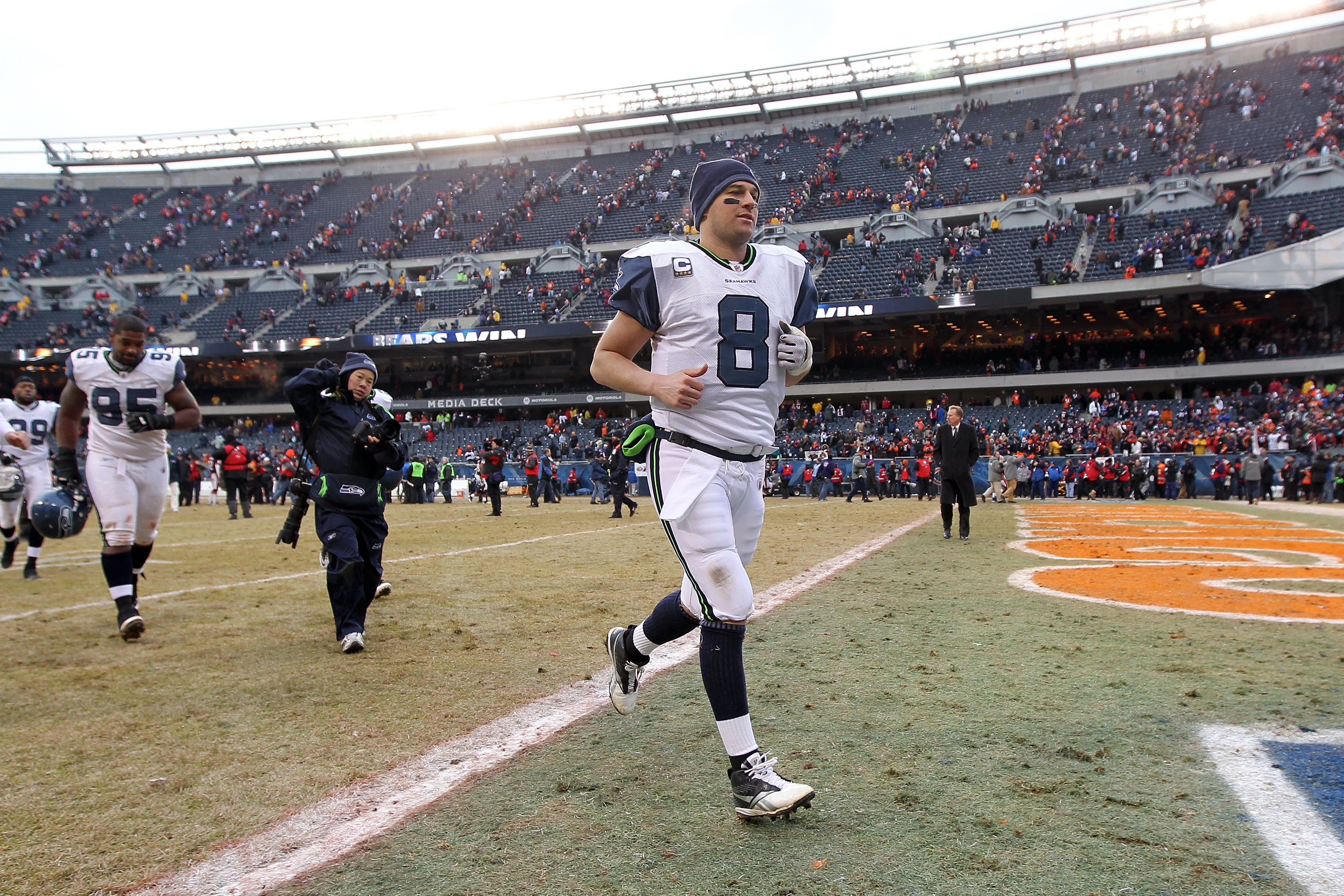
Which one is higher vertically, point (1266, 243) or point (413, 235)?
point (413, 235)

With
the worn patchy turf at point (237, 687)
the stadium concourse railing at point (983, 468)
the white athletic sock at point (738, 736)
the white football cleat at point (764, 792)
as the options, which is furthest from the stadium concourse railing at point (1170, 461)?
the white football cleat at point (764, 792)

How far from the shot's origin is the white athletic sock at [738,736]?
2.77 meters

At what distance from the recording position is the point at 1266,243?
3122 cm

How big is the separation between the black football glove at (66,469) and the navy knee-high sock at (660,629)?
482 centimetres

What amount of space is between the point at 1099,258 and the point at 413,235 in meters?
38.5

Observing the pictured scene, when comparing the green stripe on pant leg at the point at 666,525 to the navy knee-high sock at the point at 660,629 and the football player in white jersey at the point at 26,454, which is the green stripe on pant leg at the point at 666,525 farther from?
the football player in white jersey at the point at 26,454

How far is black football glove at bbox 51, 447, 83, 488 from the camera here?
6.00 meters

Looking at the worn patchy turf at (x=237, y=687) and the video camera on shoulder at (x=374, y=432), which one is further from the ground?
the video camera on shoulder at (x=374, y=432)

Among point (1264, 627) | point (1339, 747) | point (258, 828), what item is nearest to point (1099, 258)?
point (1264, 627)

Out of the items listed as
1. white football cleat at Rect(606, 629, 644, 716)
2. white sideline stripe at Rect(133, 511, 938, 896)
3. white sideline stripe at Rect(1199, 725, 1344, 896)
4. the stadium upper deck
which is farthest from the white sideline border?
the stadium upper deck

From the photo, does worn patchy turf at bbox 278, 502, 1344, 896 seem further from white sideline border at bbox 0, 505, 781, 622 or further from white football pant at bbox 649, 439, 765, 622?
white sideline border at bbox 0, 505, 781, 622

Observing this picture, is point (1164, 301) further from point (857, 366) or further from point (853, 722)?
point (853, 722)

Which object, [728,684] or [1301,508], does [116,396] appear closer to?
[728,684]

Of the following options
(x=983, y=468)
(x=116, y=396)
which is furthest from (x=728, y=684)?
(x=983, y=468)
